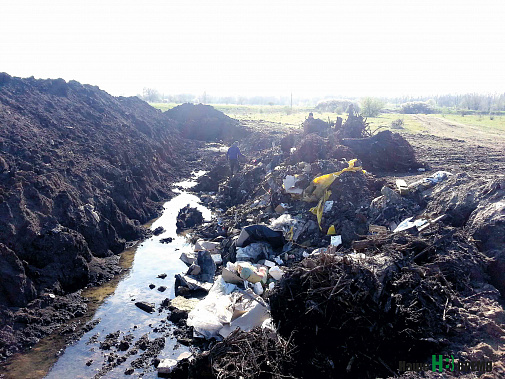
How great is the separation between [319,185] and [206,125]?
83.3ft

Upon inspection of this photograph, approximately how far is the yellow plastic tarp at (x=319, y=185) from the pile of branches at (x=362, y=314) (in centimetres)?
429

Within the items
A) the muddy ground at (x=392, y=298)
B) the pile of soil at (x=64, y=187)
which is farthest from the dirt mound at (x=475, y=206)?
the pile of soil at (x=64, y=187)

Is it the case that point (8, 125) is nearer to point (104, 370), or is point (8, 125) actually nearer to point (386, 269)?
point (104, 370)

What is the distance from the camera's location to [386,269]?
514 centimetres

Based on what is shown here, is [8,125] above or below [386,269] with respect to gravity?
above

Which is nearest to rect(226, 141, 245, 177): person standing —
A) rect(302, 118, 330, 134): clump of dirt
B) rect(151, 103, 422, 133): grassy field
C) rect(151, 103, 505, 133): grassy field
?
rect(302, 118, 330, 134): clump of dirt

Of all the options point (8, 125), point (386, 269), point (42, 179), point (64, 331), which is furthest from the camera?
point (8, 125)

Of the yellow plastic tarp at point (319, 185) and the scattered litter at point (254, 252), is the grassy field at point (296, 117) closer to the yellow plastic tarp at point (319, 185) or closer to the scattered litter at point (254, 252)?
the yellow plastic tarp at point (319, 185)

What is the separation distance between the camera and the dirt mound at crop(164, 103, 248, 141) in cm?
3180

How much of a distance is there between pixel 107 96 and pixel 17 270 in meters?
19.7

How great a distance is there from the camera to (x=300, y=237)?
8711 mm

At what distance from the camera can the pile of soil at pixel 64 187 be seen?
752 cm

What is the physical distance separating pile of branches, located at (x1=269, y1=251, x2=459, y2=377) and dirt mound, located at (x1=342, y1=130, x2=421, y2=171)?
7685mm

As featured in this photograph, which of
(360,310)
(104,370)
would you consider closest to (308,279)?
(360,310)
